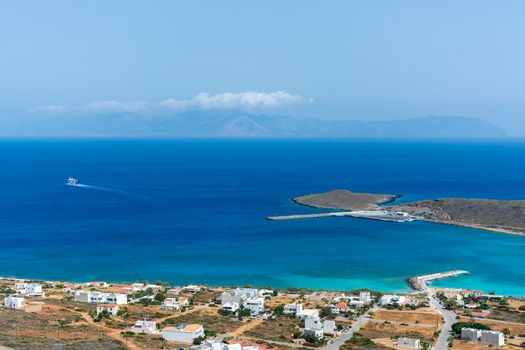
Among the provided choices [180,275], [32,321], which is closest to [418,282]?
[180,275]

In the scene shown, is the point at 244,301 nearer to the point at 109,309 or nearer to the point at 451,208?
the point at 109,309

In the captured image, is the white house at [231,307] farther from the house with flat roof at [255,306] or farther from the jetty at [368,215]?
the jetty at [368,215]

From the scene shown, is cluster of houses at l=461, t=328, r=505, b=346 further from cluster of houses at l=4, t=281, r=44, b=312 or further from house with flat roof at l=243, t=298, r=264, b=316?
cluster of houses at l=4, t=281, r=44, b=312

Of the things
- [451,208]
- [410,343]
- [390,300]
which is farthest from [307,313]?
[451,208]

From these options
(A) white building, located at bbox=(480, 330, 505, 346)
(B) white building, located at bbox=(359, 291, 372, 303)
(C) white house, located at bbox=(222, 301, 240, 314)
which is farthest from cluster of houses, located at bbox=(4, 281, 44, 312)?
(A) white building, located at bbox=(480, 330, 505, 346)

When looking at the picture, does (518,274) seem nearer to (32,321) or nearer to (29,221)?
(32,321)
